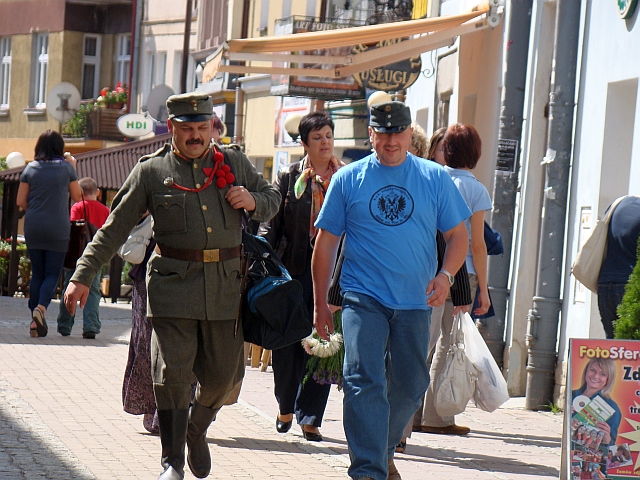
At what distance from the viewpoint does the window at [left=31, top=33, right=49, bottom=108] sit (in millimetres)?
42875

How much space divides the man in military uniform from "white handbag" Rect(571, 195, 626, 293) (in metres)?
1.94

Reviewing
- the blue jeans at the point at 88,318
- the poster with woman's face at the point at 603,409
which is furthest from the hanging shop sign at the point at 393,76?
the poster with woman's face at the point at 603,409

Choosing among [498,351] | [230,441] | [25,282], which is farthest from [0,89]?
[230,441]

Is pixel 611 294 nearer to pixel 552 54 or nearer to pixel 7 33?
pixel 552 54

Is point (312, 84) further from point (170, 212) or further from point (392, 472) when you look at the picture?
point (170, 212)

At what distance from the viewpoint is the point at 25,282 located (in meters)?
23.3

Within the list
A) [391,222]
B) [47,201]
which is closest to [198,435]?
[391,222]

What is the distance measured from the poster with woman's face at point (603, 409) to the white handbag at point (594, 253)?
1.37m

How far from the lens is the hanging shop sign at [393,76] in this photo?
1812cm

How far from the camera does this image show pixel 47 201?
1525cm

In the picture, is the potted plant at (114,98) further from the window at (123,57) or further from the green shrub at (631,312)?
the green shrub at (631,312)

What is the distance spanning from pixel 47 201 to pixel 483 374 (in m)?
7.43

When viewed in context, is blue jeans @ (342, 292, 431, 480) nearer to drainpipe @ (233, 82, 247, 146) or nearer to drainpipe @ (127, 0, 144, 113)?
drainpipe @ (233, 82, 247, 146)

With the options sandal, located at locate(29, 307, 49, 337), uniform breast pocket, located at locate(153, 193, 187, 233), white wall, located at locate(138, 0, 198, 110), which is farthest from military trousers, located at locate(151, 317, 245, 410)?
white wall, located at locate(138, 0, 198, 110)
